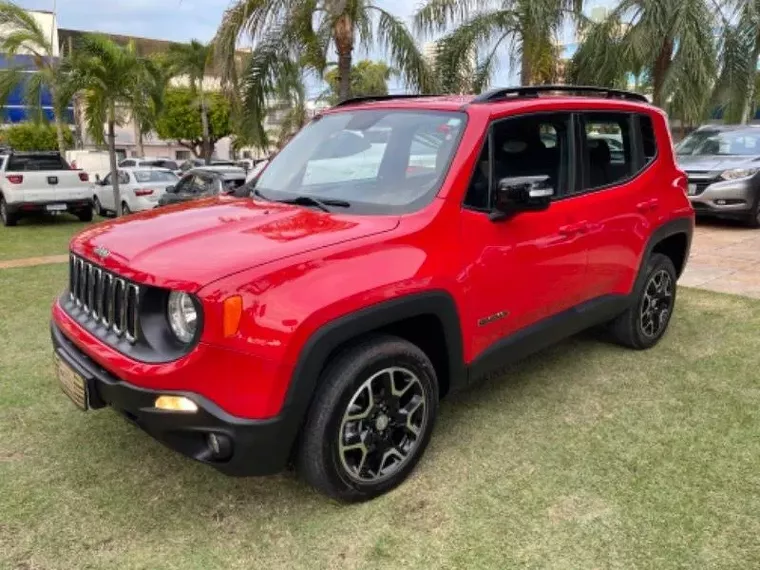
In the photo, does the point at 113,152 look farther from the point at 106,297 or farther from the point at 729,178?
the point at 106,297

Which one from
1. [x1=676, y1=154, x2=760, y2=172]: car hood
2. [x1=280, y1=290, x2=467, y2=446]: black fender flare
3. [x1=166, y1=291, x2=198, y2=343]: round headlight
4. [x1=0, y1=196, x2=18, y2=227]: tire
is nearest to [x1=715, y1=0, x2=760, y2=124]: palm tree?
[x1=676, y1=154, x2=760, y2=172]: car hood

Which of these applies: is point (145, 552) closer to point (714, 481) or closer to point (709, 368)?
point (714, 481)

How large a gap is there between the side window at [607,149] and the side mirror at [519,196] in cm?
82

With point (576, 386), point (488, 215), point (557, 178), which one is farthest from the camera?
point (576, 386)

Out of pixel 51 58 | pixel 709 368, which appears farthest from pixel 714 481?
pixel 51 58

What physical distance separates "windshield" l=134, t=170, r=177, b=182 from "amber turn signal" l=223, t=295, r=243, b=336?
46.2 feet

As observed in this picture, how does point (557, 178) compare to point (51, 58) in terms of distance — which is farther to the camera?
point (51, 58)

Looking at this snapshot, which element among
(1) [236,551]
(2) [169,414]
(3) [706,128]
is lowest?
(1) [236,551]

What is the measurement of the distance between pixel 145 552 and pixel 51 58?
67.3 feet

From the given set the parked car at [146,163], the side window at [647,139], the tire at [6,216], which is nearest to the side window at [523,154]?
the side window at [647,139]

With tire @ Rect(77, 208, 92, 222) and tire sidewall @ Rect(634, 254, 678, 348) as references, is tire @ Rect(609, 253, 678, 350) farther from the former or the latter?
tire @ Rect(77, 208, 92, 222)

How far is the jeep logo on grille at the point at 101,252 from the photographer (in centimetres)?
278

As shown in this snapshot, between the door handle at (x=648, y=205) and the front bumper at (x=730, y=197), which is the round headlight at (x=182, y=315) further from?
the front bumper at (x=730, y=197)

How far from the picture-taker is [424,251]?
2.85m
